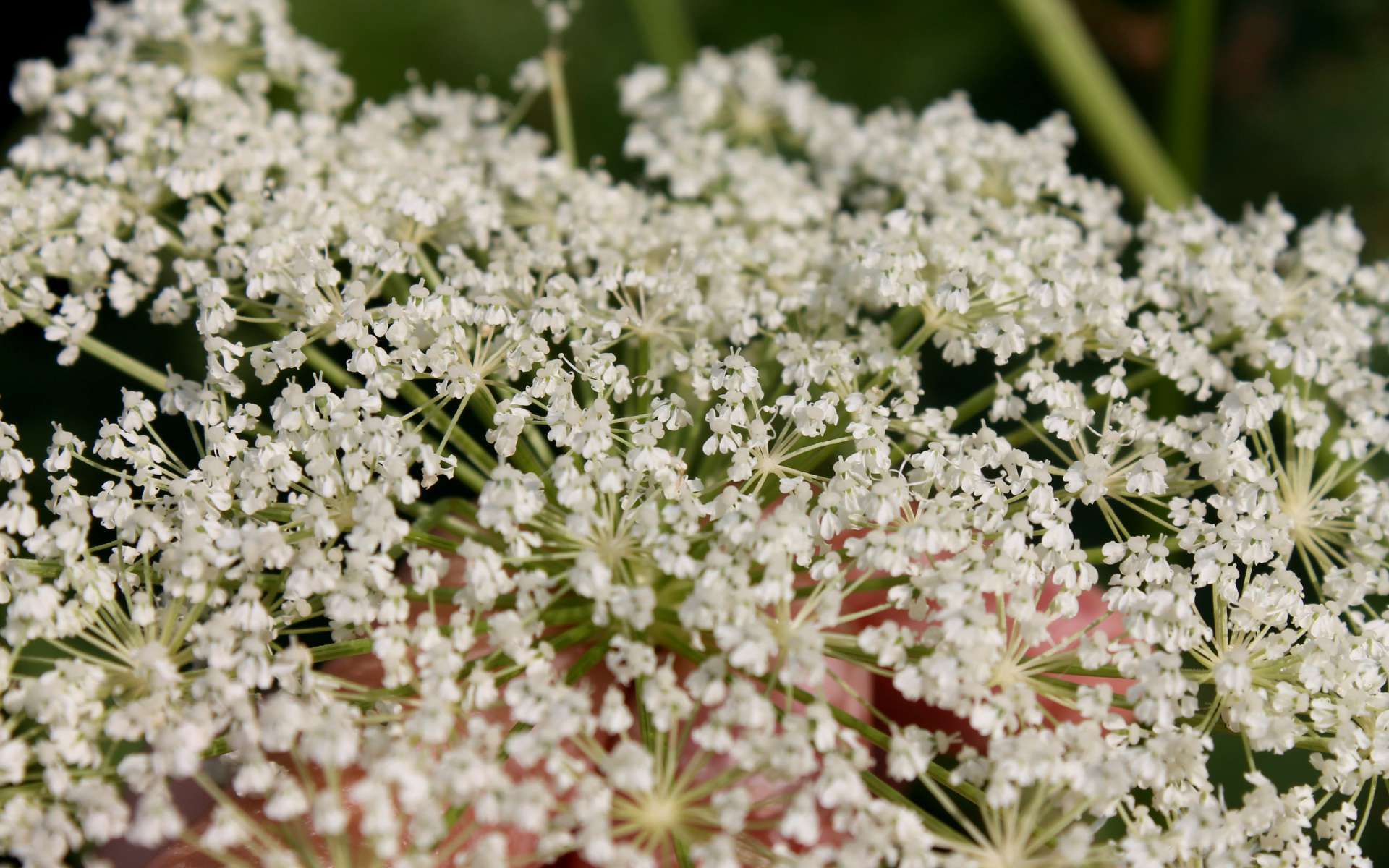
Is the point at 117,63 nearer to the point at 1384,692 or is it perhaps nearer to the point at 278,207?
the point at 278,207

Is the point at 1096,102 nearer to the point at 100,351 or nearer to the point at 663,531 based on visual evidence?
the point at 663,531

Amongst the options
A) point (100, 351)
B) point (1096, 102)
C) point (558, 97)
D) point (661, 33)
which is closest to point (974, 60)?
point (1096, 102)

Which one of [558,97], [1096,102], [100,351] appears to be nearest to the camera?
[100,351]

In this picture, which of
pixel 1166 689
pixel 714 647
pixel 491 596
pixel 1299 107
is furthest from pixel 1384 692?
pixel 1299 107

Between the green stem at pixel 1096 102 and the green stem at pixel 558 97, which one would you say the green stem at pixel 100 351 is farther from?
the green stem at pixel 1096 102

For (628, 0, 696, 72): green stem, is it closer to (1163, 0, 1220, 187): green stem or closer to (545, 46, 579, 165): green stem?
(545, 46, 579, 165): green stem

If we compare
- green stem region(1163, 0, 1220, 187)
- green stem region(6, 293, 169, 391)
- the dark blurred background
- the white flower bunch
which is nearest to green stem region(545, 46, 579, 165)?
the white flower bunch
